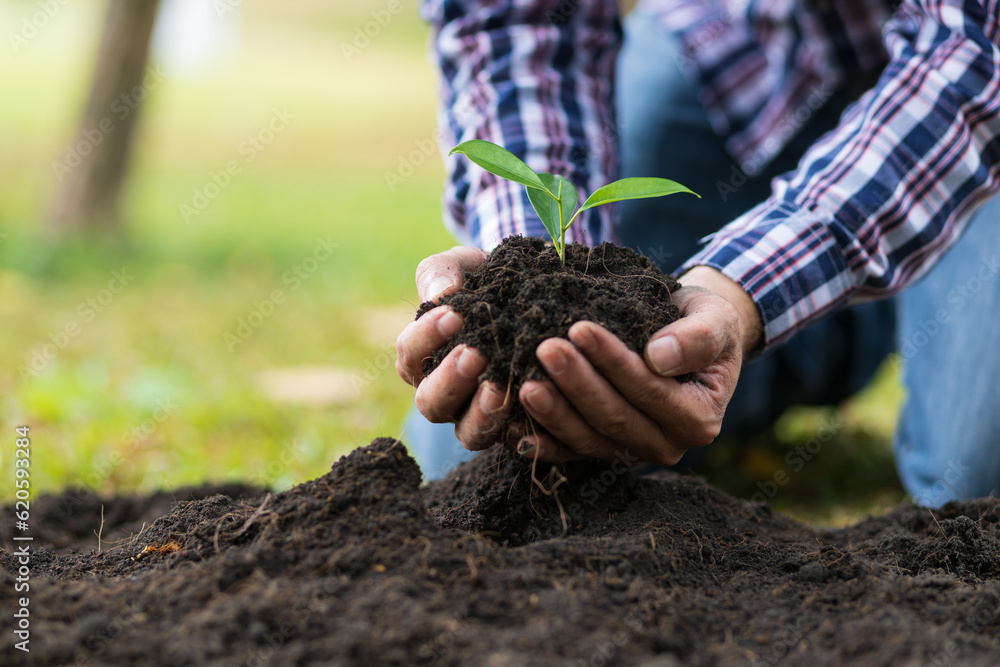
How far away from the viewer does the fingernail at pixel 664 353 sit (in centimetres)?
138

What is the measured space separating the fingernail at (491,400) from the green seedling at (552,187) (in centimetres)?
33

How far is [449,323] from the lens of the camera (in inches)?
57.3

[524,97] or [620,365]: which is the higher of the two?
[524,97]

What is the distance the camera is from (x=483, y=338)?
1.43m

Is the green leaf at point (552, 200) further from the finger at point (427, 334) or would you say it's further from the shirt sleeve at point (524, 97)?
the shirt sleeve at point (524, 97)

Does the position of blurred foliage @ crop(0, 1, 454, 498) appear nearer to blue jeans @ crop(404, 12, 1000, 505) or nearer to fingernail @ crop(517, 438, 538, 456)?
blue jeans @ crop(404, 12, 1000, 505)

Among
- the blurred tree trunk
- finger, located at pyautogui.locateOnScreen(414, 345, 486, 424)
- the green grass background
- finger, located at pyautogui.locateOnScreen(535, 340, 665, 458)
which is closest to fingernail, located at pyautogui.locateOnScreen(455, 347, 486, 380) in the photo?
finger, located at pyautogui.locateOnScreen(414, 345, 486, 424)

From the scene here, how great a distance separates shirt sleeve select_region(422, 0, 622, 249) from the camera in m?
2.22

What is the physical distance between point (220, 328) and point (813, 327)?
3.10m

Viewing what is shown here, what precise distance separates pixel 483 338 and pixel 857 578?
0.81 m

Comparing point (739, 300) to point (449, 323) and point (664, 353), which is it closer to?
point (664, 353)

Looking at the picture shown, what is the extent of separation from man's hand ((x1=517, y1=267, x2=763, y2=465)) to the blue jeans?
1.28 m

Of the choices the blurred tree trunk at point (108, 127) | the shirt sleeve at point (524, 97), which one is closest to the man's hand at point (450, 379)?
the shirt sleeve at point (524, 97)

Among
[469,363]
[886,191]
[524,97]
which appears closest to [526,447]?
[469,363]
